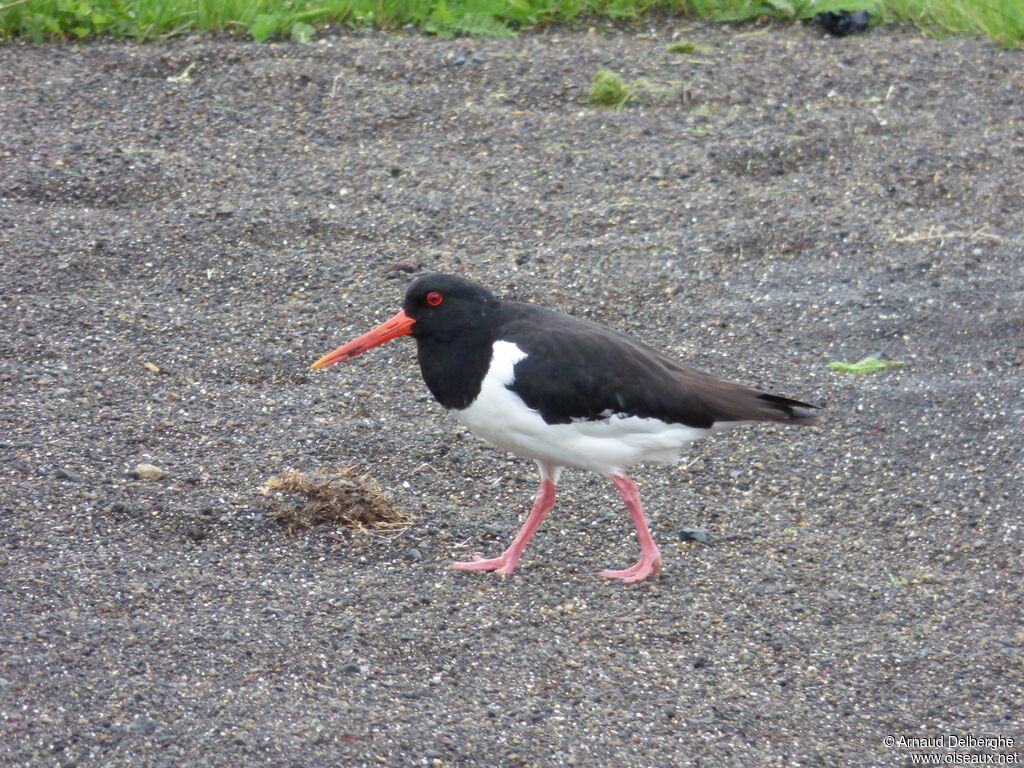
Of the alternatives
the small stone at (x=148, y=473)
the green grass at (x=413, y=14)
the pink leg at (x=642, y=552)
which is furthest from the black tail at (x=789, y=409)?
the green grass at (x=413, y=14)

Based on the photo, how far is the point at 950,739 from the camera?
378 centimetres

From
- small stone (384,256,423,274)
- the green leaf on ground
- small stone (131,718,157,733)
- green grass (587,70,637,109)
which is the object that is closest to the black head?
small stone (131,718,157,733)

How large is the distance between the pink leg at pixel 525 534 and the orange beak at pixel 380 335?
30.1 inches

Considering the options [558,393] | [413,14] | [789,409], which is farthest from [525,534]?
[413,14]

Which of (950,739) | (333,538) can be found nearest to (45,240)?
(333,538)

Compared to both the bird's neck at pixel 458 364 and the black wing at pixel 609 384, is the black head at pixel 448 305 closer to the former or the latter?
the bird's neck at pixel 458 364

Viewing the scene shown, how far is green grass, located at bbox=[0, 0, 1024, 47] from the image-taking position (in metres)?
8.80

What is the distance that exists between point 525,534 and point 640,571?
0.45 m

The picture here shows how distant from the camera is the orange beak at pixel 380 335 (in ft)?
15.6

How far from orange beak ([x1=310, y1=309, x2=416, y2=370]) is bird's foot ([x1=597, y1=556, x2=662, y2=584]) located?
Answer: 1196 mm

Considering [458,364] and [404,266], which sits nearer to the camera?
[458,364]

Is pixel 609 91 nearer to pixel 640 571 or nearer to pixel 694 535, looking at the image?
pixel 694 535

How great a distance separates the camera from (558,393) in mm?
4484

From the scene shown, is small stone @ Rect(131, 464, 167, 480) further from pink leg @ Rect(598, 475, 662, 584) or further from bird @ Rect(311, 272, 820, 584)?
pink leg @ Rect(598, 475, 662, 584)
